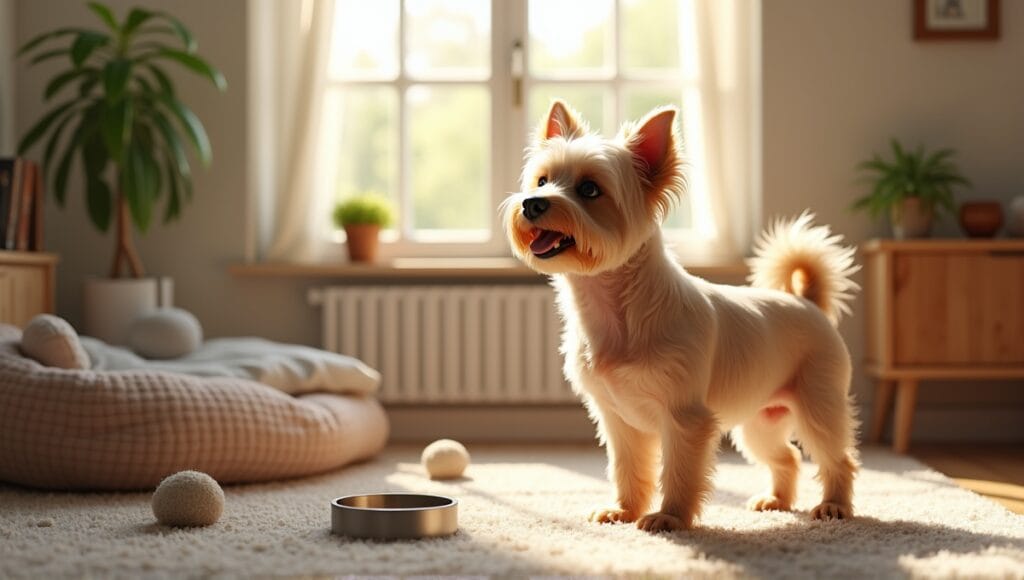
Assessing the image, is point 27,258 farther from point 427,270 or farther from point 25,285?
point 427,270

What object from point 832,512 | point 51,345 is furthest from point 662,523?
point 51,345

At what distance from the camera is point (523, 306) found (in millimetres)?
4270

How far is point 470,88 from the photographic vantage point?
178 inches

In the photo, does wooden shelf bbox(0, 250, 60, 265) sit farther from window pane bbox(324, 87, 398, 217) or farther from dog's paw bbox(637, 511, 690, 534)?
dog's paw bbox(637, 511, 690, 534)

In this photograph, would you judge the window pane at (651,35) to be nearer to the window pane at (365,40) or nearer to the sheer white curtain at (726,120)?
the sheer white curtain at (726,120)

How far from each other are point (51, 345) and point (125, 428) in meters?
0.34

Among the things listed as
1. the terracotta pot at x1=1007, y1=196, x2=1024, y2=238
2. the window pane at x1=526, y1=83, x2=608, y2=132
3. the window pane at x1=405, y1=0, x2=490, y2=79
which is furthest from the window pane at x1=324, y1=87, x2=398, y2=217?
the terracotta pot at x1=1007, y1=196, x2=1024, y2=238

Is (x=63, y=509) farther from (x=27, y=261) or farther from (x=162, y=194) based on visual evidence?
(x=162, y=194)

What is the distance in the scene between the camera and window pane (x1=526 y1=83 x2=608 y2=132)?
4.52 metres

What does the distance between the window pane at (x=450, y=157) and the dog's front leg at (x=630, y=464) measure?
7.30 ft

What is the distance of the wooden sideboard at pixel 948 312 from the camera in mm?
3838

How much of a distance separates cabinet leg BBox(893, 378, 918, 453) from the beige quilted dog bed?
6.77ft

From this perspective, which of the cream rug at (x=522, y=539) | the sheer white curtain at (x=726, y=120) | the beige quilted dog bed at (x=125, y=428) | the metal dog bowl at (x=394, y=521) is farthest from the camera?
the sheer white curtain at (x=726, y=120)

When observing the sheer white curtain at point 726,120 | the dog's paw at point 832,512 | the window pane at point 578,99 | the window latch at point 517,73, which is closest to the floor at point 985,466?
the dog's paw at point 832,512
